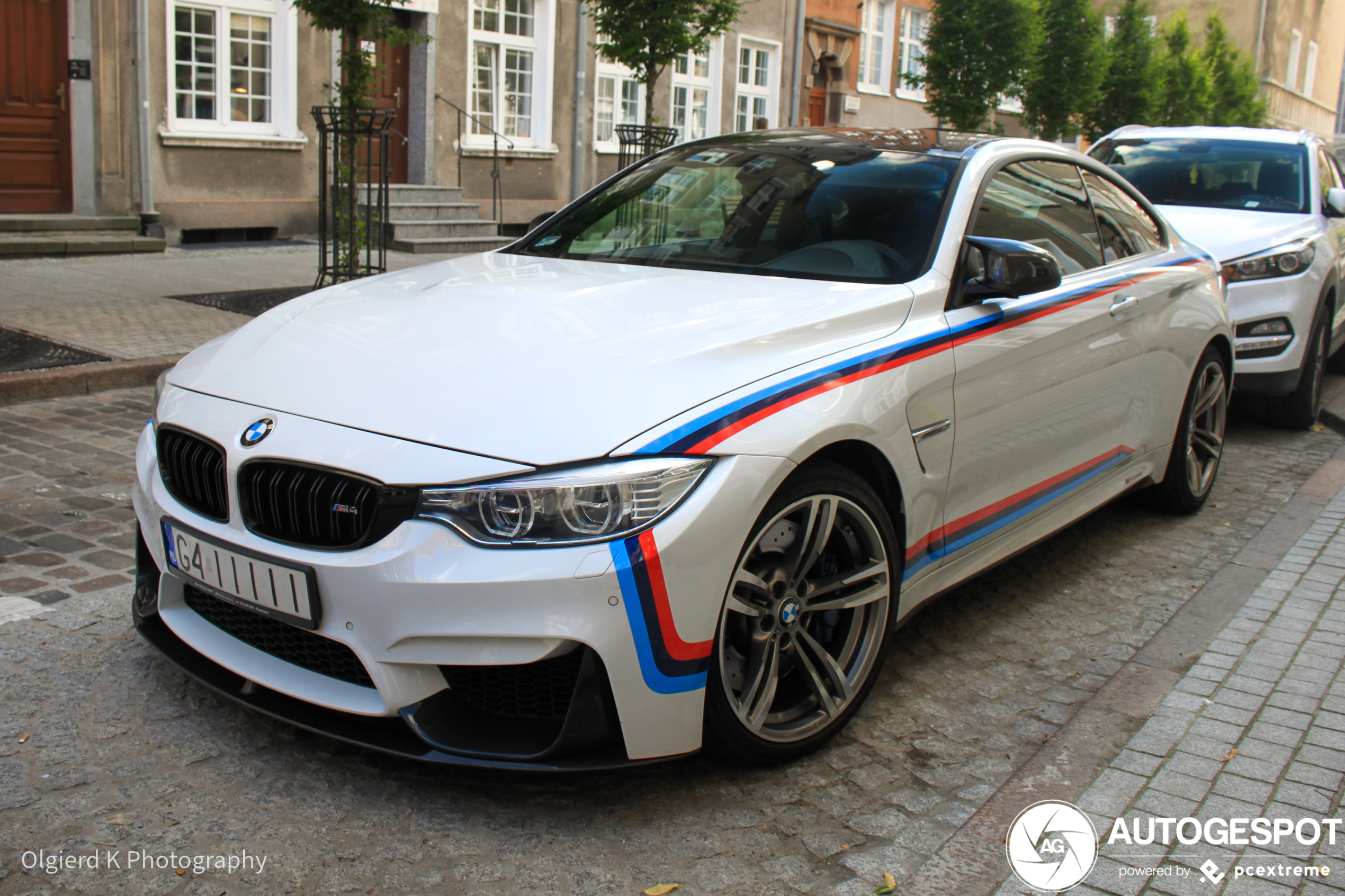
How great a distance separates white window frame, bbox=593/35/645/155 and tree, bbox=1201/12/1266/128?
21.0 meters

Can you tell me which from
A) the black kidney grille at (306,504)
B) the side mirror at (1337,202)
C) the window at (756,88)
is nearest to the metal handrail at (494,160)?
the window at (756,88)

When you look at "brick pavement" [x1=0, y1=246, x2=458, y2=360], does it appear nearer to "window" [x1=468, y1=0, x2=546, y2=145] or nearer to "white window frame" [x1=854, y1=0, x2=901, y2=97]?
"window" [x1=468, y1=0, x2=546, y2=145]

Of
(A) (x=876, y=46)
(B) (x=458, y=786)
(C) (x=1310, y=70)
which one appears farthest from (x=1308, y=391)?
(C) (x=1310, y=70)

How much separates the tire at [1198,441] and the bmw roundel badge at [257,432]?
3832 mm

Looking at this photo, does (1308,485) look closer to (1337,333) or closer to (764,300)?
(1337,333)

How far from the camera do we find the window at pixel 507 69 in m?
17.6

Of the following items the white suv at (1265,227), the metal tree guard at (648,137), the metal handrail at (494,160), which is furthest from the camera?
the metal handrail at (494,160)

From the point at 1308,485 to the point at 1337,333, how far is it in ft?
9.50

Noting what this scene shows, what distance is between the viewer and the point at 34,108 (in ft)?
43.2

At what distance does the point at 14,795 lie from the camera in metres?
2.65

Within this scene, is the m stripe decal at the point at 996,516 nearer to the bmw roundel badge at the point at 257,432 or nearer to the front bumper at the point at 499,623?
the front bumper at the point at 499,623

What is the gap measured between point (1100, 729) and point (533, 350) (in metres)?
1.87

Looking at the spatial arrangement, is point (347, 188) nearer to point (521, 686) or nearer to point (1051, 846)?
point (521, 686)

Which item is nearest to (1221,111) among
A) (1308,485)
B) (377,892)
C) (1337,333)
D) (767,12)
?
(767,12)
